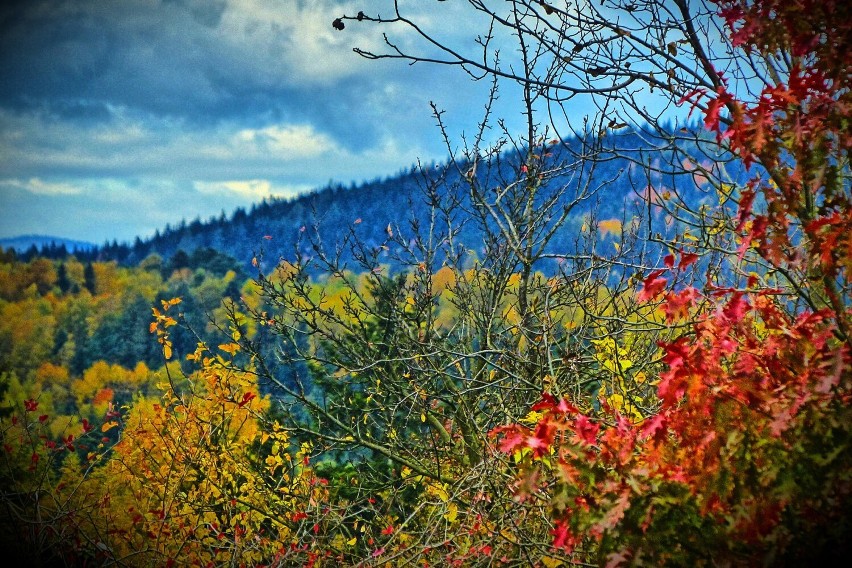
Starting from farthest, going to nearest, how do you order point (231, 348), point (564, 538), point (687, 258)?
point (231, 348) < point (687, 258) < point (564, 538)

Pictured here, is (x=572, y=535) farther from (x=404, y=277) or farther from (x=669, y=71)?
(x=404, y=277)

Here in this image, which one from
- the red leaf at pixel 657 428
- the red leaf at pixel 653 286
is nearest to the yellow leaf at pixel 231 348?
the red leaf at pixel 653 286

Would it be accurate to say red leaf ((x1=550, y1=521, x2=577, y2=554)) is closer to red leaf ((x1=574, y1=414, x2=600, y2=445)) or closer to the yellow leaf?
red leaf ((x1=574, y1=414, x2=600, y2=445))

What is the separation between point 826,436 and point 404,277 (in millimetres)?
6726

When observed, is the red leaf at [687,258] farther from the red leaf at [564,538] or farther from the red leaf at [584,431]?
the red leaf at [564,538]

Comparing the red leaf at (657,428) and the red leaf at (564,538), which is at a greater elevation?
the red leaf at (657,428)

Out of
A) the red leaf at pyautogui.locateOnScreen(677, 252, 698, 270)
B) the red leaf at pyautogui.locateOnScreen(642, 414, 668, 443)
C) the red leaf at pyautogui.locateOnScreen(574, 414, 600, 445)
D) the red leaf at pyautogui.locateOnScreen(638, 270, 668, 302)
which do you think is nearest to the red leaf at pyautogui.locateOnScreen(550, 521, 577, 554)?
the red leaf at pyautogui.locateOnScreen(574, 414, 600, 445)

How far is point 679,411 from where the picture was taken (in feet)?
8.23

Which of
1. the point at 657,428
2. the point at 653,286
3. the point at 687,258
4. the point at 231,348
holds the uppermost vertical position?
the point at 687,258

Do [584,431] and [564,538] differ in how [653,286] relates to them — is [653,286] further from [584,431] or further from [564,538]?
[564,538]

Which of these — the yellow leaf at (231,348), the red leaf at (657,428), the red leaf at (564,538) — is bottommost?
the yellow leaf at (231,348)

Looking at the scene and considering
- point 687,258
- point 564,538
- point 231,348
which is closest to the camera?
point 564,538

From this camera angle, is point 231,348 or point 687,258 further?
point 231,348

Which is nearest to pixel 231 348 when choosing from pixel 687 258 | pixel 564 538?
pixel 564 538
